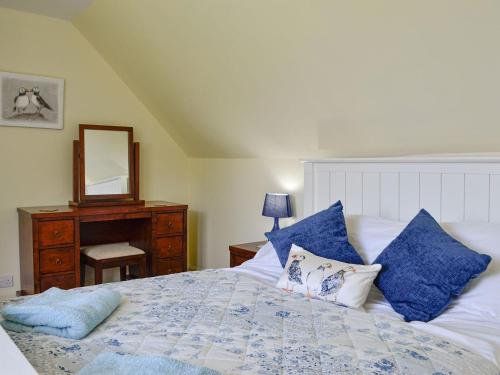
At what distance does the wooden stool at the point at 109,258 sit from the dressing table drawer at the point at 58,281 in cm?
17

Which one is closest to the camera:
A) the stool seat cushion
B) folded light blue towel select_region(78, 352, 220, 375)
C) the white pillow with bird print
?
folded light blue towel select_region(78, 352, 220, 375)

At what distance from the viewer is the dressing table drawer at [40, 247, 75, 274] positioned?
3.36 meters

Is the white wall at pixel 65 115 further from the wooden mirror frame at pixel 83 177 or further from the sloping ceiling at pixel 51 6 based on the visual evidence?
the wooden mirror frame at pixel 83 177

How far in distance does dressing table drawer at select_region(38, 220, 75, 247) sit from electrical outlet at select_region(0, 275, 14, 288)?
641 mm

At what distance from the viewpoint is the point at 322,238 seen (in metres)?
2.34

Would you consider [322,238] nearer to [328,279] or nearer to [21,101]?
[328,279]

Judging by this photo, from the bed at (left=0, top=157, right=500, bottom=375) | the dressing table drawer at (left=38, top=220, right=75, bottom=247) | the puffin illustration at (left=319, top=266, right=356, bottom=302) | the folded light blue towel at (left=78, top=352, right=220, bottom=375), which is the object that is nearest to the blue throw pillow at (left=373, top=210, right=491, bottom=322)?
the bed at (left=0, top=157, right=500, bottom=375)

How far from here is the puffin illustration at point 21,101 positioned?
12.0ft

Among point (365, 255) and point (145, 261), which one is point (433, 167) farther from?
point (145, 261)

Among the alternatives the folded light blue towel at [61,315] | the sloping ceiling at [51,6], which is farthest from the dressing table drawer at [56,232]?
the folded light blue towel at [61,315]

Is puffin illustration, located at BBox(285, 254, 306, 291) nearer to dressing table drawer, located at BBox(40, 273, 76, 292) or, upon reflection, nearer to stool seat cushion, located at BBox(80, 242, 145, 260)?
stool seat cushion, located at BBox(80, 242, 145, 260)

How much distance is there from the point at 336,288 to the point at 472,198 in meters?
0.85

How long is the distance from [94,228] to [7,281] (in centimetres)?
76

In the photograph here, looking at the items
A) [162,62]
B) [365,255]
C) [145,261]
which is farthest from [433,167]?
[145,261]
